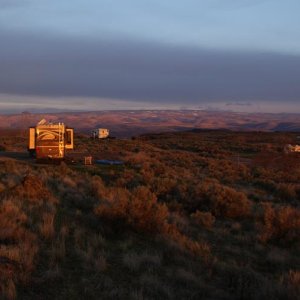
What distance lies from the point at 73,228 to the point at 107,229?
788mm

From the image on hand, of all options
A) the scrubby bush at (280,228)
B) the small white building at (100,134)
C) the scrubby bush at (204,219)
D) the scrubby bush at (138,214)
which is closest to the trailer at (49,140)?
the scrubby bush at (204,219)

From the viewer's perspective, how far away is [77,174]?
2314 cm

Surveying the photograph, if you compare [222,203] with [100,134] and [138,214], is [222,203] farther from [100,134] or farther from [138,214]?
[100,134]

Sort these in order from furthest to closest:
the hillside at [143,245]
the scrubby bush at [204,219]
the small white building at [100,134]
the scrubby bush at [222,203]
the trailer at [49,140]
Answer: the small white building at [100,134] → the trailer at [49,140] → the scrubby bush at [222,203] → the scrubby bush at [204,219] → the hillside at [143,245]

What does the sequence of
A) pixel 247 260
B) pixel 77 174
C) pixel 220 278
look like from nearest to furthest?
pixel 220 278 → pixel 247 260 → pixel 77 174

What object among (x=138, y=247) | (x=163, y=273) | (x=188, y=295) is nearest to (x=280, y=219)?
(x=138, y=247)

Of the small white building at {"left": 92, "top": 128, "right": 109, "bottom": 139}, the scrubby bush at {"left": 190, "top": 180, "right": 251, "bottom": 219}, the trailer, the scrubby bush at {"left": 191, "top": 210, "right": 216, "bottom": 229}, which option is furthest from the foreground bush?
the small white building at {"left": 92, "top": 128, "right": 109, "bottom": 139}

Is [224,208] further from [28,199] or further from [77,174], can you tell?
[77,174]

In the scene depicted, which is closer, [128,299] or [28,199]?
[128,299]

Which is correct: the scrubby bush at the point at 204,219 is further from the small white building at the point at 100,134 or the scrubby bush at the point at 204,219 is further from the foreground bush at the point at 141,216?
the small white building at the point at 100,134

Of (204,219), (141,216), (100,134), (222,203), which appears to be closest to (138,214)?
(141,216)

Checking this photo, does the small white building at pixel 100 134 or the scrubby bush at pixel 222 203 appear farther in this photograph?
the small white building at pixel 100 134

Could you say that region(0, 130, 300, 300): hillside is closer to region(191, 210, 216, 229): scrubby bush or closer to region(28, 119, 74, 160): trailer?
region(191, 210, 216, 229): scrubby bush

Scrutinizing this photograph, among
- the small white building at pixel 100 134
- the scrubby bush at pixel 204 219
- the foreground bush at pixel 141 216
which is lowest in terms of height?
the small white building at pixel 100 134
